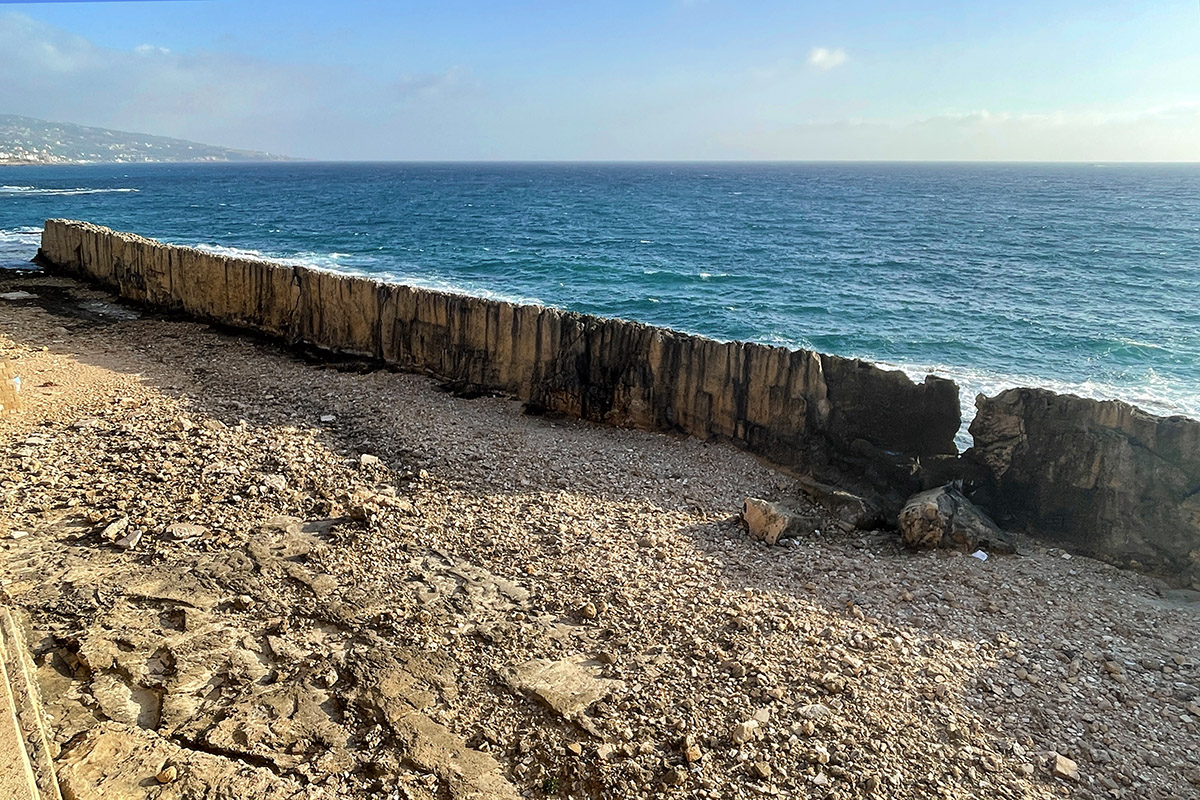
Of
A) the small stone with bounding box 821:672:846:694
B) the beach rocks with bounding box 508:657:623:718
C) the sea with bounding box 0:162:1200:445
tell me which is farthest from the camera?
the sea with bounding box 0:162:1200:445

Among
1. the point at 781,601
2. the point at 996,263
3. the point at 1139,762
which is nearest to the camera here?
the point at 1139,762

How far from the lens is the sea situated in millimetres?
26094

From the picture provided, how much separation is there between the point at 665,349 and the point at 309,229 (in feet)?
166

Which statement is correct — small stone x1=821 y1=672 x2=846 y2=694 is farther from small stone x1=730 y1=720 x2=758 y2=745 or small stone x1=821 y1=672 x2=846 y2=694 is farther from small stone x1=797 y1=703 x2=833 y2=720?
small stone x1=730 y1=720 x2=758 y2=745

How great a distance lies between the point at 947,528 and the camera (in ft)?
36.8

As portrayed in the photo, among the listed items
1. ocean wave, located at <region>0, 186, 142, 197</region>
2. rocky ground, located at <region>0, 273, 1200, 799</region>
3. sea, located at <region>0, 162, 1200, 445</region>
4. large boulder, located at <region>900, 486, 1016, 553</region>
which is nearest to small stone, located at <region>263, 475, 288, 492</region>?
rocky ground, located at <region>0, 273, 1200, 799</region>

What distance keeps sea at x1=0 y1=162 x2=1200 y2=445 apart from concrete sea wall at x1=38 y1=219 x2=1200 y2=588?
7.29 m

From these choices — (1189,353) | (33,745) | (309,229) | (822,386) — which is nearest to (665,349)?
(822,386)

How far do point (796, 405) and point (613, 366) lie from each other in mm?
3884

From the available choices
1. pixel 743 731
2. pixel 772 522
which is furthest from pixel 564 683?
pixel 772 522

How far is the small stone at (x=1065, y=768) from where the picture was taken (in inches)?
276

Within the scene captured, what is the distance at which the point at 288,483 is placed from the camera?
12.0m

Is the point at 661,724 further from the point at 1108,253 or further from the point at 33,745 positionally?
the point at 1108,253

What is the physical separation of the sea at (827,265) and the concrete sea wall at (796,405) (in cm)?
729
